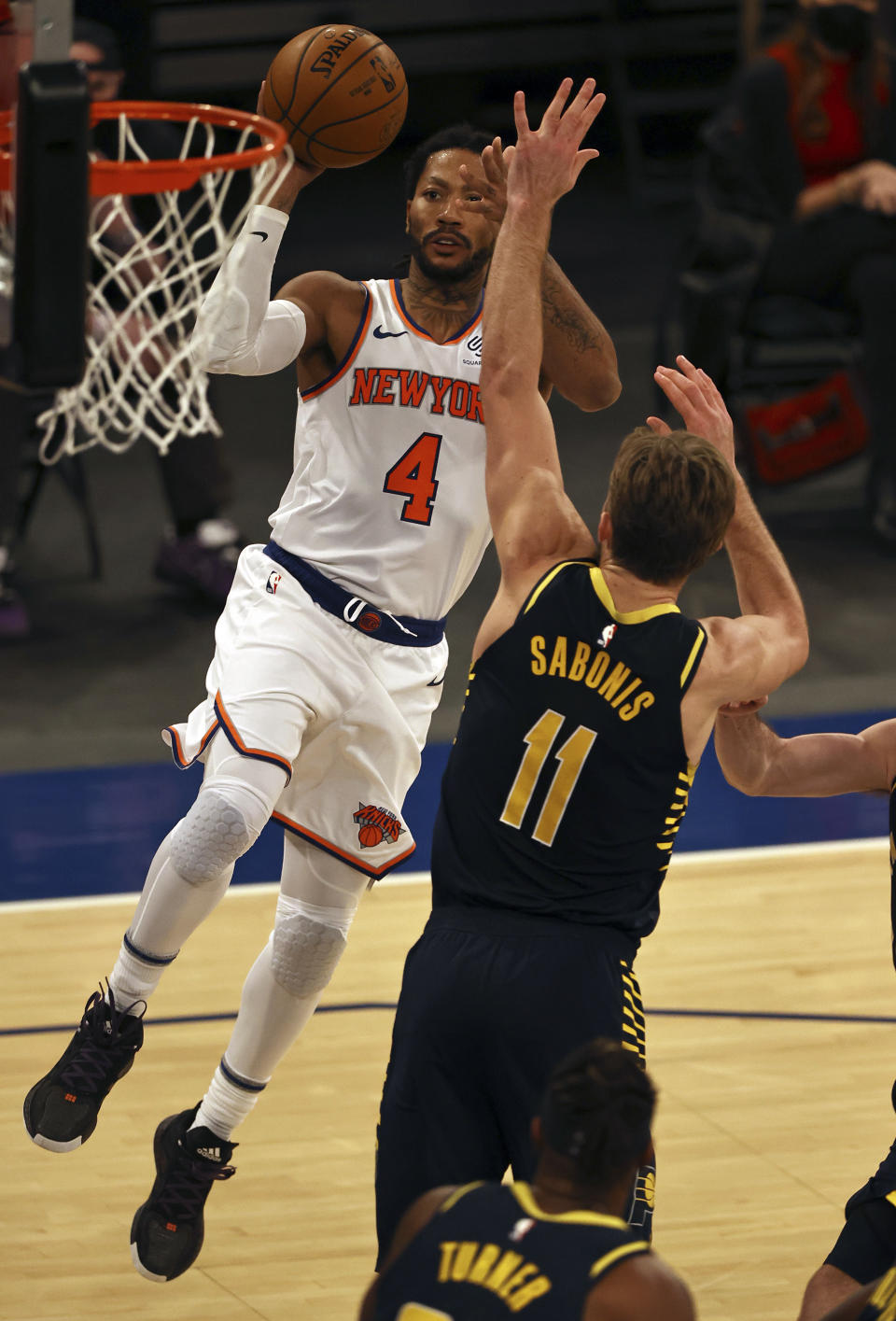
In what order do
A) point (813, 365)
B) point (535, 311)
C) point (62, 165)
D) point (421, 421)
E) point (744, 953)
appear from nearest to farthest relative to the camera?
point (62, 165), point (535, 311), point (421, 421), point (744, 953), point (813, 365)

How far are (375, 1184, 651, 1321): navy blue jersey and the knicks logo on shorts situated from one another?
6.60 ft

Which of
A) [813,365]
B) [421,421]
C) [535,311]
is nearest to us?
[535,311]

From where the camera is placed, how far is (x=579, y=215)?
15203 mm

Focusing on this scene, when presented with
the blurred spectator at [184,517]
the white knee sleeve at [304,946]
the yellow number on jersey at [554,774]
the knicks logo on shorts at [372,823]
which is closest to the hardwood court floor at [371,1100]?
the white knee sleeve at [304,946]

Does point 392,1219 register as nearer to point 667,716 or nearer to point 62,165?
point 667,716

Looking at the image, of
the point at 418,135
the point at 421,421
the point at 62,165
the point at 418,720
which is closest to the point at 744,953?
the point at 418,720

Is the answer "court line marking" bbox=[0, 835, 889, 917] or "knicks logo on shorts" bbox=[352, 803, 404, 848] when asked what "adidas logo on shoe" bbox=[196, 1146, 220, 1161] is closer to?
"knicks logo on shorts" bbox=[352, 803, 404, 848]

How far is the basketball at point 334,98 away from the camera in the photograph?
475 centimetres

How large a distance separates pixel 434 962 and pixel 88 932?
10.9ft

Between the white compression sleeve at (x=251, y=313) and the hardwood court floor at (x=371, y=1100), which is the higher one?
the white compression sleeve at (x=251, y=313)

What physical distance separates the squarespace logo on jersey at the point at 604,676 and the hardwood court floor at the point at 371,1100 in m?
1.71

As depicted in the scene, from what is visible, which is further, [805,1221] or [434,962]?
[805,1221]

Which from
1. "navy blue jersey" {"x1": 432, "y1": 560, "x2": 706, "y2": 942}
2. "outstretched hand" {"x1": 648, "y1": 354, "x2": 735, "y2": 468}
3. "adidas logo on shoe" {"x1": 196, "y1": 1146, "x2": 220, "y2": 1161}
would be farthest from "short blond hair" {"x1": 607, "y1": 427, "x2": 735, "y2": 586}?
"adidas logo on shoe" {"x1": 196, "y1": 1146, "x2": 220, "y2": 1161}

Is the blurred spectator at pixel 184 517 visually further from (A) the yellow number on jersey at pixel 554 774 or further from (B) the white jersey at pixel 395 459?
(A) the yellow number on jersey at pixel 554 774
